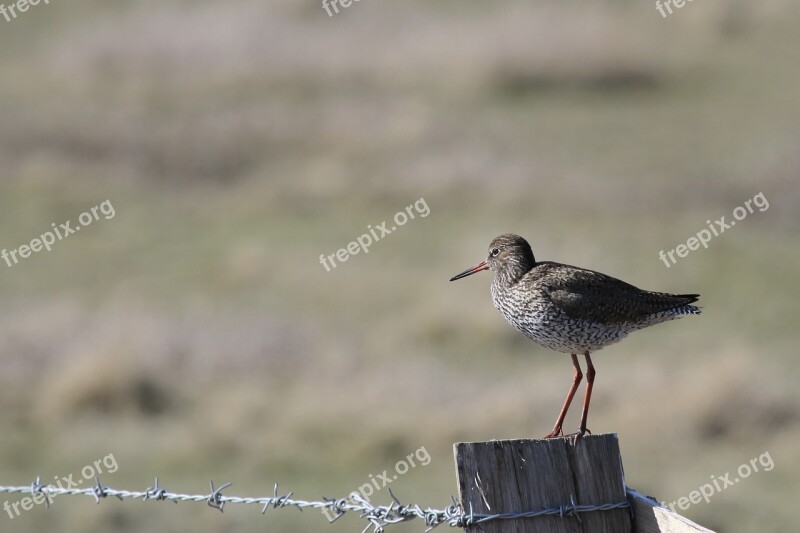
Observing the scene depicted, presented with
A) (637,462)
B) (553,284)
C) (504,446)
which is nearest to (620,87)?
(637,462)

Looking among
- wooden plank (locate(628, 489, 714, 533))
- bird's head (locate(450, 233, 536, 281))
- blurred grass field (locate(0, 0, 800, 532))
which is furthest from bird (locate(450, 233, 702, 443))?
blurred grass field (locate(0, 0, 800, 532))

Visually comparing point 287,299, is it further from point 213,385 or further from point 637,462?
point 637,462

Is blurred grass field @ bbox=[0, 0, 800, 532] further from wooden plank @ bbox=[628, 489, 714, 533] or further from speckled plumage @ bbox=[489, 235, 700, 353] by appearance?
wooden plank @ bbox=[628, 489, 714, 533]

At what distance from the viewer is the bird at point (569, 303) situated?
20.3 ft

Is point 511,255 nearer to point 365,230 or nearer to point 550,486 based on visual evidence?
point 550,486

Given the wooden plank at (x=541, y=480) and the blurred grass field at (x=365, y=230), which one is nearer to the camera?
the wooden plank at (x=541, y=480)

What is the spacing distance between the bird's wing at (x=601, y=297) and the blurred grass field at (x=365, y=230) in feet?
17.8

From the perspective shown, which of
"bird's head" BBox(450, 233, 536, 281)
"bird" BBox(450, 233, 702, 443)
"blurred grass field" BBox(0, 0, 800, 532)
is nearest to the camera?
"bird" BBox(450, 233, 702, 443)

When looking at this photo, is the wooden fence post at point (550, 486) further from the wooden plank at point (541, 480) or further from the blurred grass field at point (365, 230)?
the blurred grass field at point (365, 230)

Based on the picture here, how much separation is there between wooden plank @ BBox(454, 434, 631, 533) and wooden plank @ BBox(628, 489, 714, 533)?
0.05m

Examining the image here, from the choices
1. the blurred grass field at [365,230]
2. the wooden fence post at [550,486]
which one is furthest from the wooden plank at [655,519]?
the blurred grass field at [365,230]

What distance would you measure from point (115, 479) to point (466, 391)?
13.7ft

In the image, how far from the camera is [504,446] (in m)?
4.30

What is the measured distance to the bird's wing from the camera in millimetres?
6230
